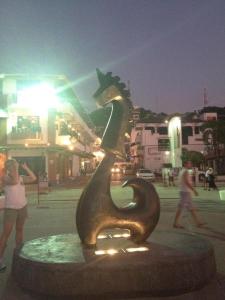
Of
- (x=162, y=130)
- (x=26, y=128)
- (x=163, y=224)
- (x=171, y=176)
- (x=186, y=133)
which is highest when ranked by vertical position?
(x=162, y=130)

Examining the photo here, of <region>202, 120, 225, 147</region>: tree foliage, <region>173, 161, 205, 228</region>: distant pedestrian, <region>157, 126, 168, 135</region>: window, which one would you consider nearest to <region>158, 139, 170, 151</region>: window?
<region>157, 126, 168, 135</region>: window

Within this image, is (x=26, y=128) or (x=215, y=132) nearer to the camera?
(x=26, y=128)

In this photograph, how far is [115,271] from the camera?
5090 millimetres

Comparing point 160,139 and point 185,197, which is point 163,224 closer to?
point 185,197

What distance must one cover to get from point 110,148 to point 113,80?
3.57 ft

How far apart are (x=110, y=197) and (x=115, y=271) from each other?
1485mm

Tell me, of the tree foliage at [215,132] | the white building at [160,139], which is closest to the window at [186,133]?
the white building at [160,139]

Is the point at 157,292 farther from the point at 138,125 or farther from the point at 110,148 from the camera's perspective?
the point at 138,125

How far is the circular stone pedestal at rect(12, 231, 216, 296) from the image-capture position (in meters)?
5.08

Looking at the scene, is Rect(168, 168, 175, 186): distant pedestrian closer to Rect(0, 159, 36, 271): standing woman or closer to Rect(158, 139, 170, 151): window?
Rect(0, 159, 36, 271): standing woman

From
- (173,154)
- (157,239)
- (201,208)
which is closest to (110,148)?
(157,239)

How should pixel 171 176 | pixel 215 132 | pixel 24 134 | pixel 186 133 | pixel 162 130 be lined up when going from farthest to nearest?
pixel 162 130 < pixel 186 133 < pixel 215 132 < pixel 24 134 < pixel 171 176

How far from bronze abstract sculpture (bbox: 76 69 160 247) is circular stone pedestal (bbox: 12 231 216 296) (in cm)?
47

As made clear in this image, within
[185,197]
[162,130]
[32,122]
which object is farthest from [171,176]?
[162,130]
